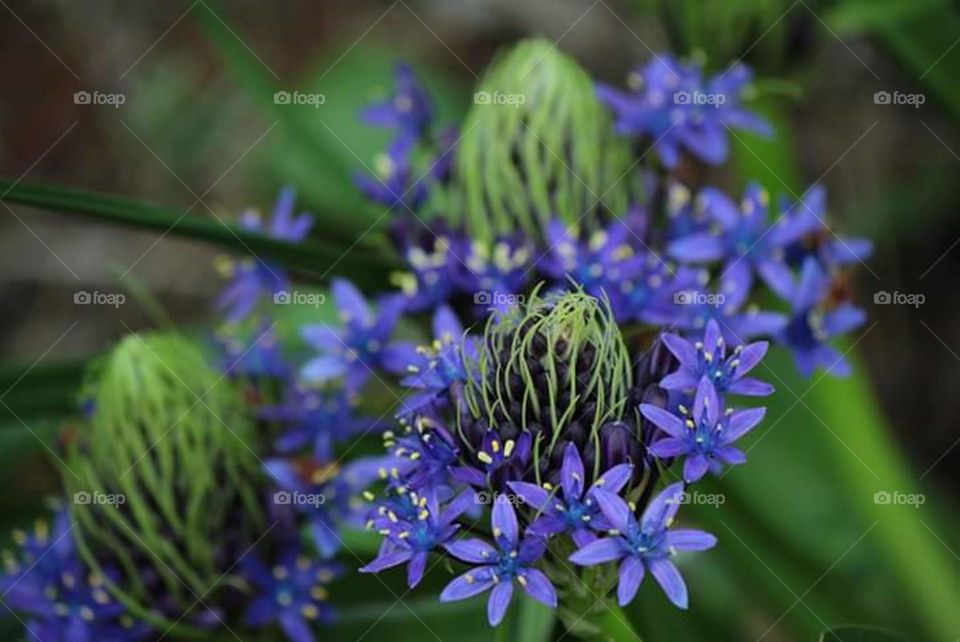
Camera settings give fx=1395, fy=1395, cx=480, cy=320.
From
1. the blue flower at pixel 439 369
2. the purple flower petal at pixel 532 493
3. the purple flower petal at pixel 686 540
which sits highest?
the blue flower at pixel 439 369

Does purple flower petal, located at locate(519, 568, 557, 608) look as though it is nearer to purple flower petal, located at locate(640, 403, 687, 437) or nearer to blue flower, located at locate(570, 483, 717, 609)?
blue flower, located at locate(570, 483, 717, 609)

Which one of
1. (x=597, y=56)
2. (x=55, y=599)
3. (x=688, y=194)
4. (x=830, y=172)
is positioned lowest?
(x=55, y=599)

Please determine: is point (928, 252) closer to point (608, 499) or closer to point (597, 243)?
point (597, 243)

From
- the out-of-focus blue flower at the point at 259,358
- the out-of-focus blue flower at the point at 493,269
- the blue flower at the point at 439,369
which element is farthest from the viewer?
the out-of-focus blue flower at the point at 259,358

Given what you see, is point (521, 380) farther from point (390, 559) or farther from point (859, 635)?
point (859, 635)

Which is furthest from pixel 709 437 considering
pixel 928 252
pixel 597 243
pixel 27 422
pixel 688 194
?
pixel 928 252

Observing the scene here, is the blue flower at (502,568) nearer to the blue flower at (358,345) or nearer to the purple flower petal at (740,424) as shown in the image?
the purple flower petal at (740,424)

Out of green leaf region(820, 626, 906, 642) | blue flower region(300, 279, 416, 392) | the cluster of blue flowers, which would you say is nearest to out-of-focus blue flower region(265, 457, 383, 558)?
the cluster of blue flowers

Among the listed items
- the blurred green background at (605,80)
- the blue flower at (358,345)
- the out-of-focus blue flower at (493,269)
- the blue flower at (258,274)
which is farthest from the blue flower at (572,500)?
the blue flower at (258,274)
